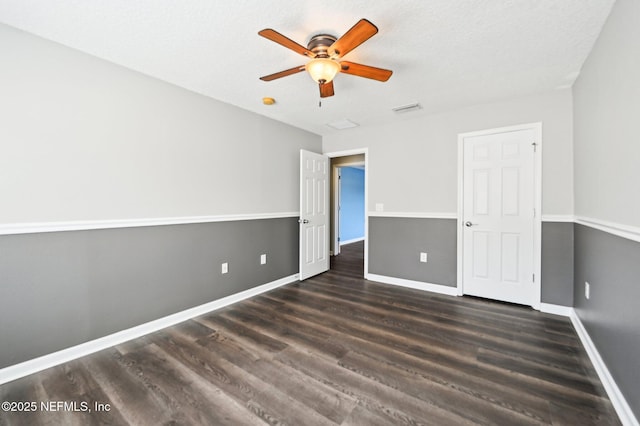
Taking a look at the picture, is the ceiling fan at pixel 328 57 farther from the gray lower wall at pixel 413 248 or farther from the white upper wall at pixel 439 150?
the gray lower wall at pixel 413 248

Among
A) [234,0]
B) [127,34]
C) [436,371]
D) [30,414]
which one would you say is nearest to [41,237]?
[30,414]

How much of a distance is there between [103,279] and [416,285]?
11.5 ft

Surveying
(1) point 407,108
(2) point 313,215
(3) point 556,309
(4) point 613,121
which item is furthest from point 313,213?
(4) point 613,121

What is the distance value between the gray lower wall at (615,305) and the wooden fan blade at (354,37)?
1.80 metres

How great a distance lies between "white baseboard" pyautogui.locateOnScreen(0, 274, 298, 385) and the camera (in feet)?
6.05

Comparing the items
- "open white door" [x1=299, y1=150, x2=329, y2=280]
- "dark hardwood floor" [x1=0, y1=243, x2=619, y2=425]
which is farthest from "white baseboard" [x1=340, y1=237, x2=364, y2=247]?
"dark hardwood floor" [x1=0, y1=243, x2=619, y2=425]

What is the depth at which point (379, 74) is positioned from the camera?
78.3 inches

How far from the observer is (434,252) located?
359 cm

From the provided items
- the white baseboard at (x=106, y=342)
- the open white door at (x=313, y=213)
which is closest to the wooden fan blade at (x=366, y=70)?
the open white door at (x=313, y=213)

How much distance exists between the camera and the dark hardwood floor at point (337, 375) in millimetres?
1508

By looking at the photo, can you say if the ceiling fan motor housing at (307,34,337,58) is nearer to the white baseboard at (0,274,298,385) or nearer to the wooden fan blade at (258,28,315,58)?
the wooden fan blade at (258,28,315,58)

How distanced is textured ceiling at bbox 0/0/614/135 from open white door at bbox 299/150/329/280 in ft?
4.74

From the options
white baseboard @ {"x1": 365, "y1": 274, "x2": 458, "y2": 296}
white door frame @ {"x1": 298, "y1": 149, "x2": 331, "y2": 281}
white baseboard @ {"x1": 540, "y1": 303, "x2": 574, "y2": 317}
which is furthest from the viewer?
white door frame @ {"x1": 298, "y1": 149, "x2": 331, "y2": 281}

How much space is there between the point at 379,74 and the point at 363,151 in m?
2.20
